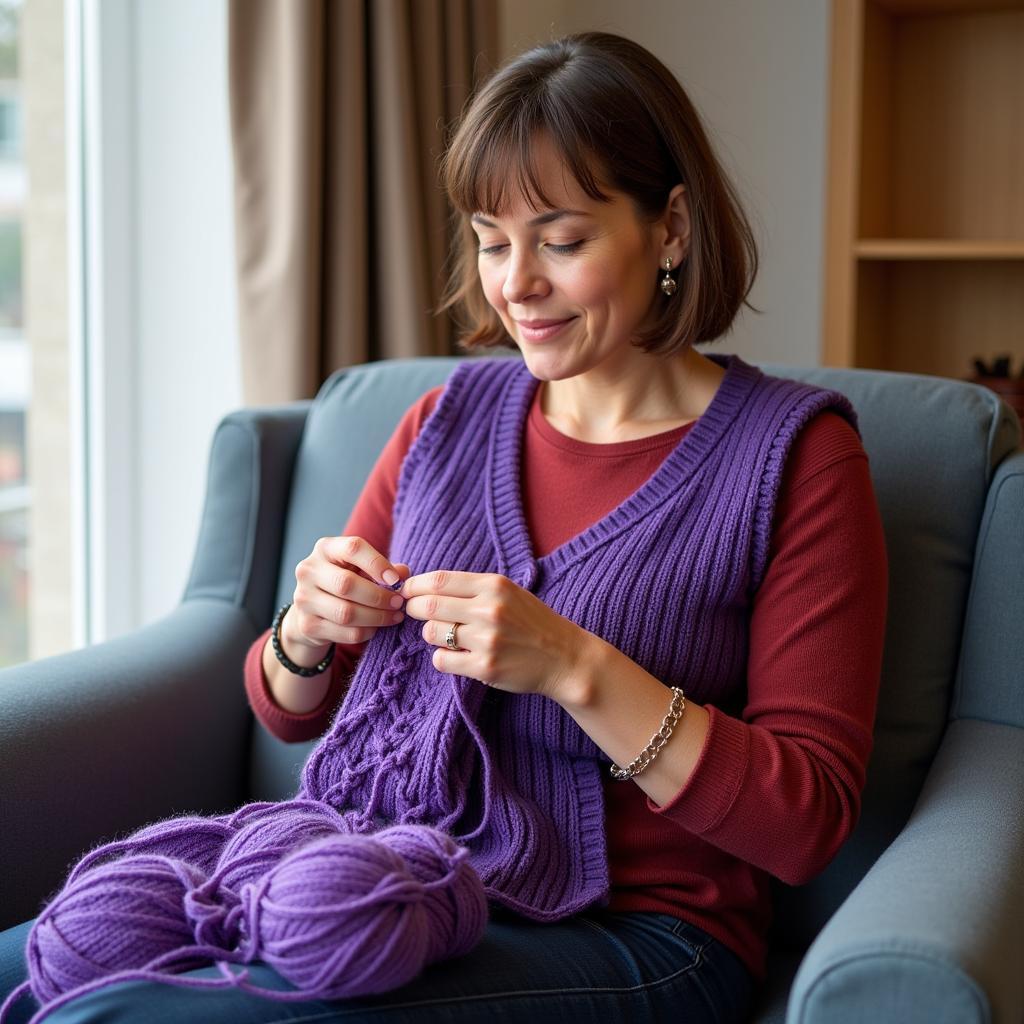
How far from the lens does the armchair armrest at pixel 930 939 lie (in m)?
0.83

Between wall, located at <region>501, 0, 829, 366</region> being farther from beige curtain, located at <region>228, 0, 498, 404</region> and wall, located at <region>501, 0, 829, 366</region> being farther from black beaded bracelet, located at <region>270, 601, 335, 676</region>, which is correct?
black beaded bracelet, located at <region>270, 601, 335, 676</region>

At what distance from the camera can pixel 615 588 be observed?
123 cm

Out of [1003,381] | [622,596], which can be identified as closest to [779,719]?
[622,596]

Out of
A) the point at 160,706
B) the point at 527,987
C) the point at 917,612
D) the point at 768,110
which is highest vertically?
the point at 768,110

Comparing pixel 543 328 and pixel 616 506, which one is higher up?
pixel 543 328

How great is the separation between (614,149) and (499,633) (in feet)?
1.51

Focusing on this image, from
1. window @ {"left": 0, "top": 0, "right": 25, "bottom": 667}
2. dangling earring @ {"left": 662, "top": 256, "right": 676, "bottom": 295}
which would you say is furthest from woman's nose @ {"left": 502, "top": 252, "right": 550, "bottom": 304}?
window @ {"left": 0, "top": 0, "right": 25, "bottom": 667}

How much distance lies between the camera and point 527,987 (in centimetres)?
104

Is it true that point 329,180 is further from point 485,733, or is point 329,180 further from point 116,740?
point 485,733

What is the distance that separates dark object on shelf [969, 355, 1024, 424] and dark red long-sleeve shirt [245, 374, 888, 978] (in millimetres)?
932

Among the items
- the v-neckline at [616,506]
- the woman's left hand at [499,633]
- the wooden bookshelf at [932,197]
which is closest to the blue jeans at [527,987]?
the woman's left hand at [499,633]

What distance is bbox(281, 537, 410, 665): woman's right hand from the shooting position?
47.5 inches

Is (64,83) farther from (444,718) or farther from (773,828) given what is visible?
(773,828)

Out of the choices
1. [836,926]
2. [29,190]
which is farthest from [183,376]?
[836,926]
